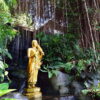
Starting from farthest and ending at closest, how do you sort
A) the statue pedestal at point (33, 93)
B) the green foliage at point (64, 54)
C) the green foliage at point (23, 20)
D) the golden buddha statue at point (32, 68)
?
the green foliage at point (23, 20) → the green foliage at point (64, 54) → the golden buddha statue at point (32, 68) → the statue pedestal at point (33, 93)

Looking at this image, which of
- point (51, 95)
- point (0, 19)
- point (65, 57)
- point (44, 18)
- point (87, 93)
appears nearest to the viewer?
point (0, 19)

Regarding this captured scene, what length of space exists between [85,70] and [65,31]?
1265mm

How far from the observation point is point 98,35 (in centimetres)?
484

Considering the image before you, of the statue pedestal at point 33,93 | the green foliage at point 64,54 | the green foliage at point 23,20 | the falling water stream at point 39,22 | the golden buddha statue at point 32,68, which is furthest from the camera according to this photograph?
the green foliage at point 23,20

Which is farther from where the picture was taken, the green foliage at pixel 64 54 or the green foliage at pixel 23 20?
the green foliage at pixel 23 20

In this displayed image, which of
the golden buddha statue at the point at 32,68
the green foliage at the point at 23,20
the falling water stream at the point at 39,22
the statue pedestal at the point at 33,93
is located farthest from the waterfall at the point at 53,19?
the statue pedestal at the point at 33,93

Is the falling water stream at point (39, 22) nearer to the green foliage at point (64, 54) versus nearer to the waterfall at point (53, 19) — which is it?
the waterfall at point (53, 19)

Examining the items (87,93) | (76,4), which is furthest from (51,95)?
(76,4)

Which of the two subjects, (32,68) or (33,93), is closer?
(33,93)

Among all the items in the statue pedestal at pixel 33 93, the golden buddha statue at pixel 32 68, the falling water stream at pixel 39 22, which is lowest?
the statue pedestal at pixel 33 93

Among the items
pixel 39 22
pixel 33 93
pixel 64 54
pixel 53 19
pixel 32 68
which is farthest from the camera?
pixel 53 19

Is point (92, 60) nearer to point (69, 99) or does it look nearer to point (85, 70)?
point (85, 70)

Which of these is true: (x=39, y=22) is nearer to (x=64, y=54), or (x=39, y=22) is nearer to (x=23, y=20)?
(x=23, y=20)

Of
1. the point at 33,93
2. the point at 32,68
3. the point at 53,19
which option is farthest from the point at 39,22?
the point at 33,93
